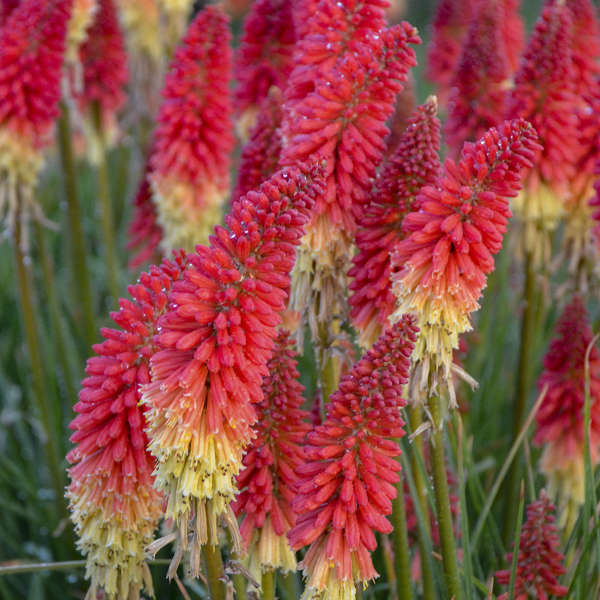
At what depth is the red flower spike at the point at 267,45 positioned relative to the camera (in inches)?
142

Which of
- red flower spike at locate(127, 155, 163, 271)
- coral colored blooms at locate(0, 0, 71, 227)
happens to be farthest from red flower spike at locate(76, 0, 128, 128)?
coral colored blooms at locate(0, 0, 71, 227)

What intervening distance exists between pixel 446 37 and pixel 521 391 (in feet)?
9.24

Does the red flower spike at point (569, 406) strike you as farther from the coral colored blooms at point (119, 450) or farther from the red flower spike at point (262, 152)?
the coral colored blooms at point (119, 450)

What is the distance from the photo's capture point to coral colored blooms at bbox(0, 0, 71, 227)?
3318mm

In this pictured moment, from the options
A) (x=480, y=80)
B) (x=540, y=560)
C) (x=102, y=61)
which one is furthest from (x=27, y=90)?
(x=540, y=560)

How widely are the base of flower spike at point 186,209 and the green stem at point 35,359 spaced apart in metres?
0.67

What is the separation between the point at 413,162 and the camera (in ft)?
7.37

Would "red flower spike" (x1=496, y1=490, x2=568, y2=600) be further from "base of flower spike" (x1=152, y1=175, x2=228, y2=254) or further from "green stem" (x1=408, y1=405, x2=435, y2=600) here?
"base of flower spike" (x1=152, y1=175, x2=228, y2=254)

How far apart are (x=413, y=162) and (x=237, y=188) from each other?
886 millimetres

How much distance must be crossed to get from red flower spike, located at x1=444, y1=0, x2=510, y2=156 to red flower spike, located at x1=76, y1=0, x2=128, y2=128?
2.16 meters

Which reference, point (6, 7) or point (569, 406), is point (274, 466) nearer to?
point (569, 406)

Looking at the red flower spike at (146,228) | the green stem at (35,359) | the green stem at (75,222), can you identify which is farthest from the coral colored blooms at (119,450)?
the red flower spike at (146,228)

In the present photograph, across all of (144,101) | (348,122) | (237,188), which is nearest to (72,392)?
(237,188)

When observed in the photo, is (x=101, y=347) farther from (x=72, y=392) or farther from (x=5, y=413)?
(x=5, y=413)
